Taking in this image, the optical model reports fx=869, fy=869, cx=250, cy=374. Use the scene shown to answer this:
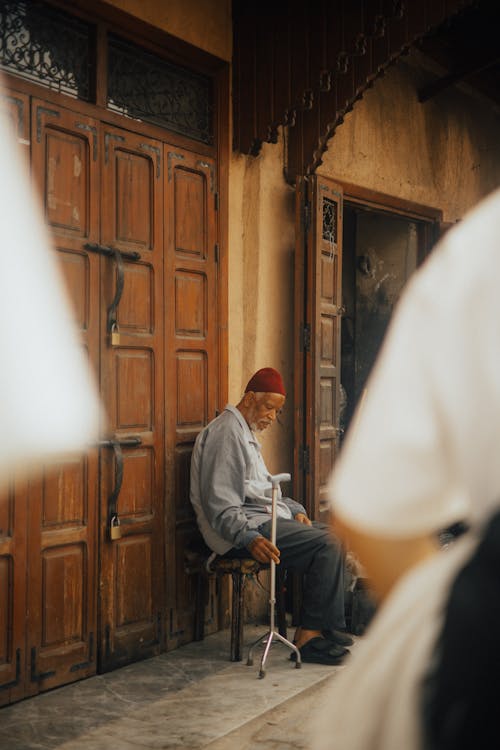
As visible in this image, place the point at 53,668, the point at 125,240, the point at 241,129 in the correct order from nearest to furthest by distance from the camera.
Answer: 1. the point at 53,668
2. the point at 125,240
3. the point at 241,129

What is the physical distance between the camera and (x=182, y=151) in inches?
196

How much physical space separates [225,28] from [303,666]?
3728 millimetres

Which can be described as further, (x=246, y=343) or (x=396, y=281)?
(x=396, y=281)

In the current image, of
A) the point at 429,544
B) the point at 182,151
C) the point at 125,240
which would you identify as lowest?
the point at 429,544

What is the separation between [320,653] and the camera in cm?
477

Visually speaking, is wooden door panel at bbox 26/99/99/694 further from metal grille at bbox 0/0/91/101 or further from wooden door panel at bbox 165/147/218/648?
wooden door panel at bbox 165/147/218/648

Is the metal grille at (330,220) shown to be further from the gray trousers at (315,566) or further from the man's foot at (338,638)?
the man's foot at (338,638)

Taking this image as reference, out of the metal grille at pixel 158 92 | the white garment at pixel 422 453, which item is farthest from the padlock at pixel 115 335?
the white garment at pixel 422 453

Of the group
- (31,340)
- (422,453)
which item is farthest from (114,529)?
(422,453)

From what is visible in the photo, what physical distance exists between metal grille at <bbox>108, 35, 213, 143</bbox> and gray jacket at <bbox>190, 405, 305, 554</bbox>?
1673mm

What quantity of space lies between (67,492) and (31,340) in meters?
0.77

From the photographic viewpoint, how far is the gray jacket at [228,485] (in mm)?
4645

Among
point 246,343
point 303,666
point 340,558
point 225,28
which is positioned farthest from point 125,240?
point 303,666

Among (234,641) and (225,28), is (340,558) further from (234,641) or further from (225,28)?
(225,28)
